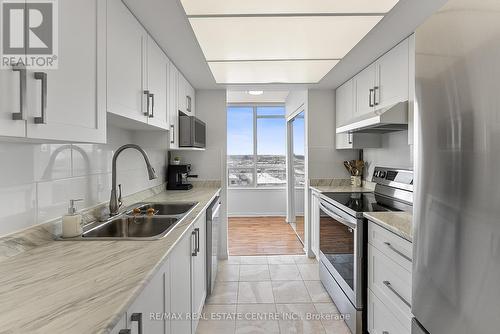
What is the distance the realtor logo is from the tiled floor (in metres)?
2.00

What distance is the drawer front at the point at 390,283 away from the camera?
1483 mm

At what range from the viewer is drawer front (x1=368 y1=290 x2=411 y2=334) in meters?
1.57

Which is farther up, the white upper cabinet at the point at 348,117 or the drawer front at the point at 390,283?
the white upper cabinet at the point at 348,117

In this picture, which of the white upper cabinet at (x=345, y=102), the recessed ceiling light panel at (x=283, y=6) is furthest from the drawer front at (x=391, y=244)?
the white upper cabinet at (x=345, y=102)

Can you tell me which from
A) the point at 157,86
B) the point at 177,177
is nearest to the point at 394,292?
the point at 157,86

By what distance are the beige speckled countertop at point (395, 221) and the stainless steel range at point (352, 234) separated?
0.14 meters

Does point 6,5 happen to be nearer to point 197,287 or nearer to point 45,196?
point 45,196

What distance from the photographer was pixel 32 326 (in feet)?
2.10

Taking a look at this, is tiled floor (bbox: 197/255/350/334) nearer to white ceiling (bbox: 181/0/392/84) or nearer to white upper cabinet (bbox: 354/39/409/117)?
white upper cabinet (bbox: 354/39/409/117)

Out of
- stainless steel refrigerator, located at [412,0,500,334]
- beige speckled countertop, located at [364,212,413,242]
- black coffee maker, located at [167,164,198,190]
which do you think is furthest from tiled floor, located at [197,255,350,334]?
stainless steel refrigerator, located at [412,0,500,334]

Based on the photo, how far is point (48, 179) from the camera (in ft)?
4.45

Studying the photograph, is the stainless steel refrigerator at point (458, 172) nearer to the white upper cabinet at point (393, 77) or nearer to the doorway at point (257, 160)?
the white upper cabinet at point (393, 77)

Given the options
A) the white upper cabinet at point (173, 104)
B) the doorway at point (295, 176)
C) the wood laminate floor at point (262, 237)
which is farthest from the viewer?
the doorway at point (295, 176)

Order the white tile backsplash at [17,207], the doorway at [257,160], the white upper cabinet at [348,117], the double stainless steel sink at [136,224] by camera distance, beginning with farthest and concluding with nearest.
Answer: the doorway at [257,160] < the white upper cabinet at [348,117] < the double stainless steel sink at [136,224] < the white tile backsplash at [17,207]
